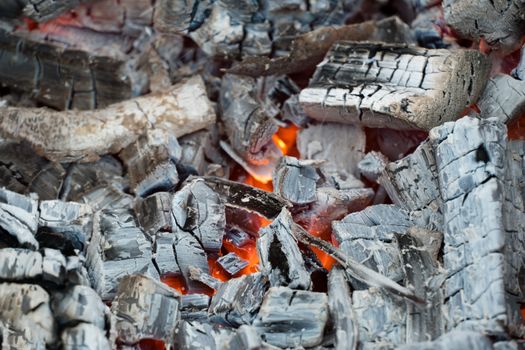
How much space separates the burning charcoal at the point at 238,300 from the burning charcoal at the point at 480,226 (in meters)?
0.53

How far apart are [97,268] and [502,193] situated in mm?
1213

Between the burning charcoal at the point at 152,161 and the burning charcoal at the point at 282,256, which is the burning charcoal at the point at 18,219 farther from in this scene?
the burning charcoal at the point at 282,256

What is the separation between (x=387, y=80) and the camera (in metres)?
2.24

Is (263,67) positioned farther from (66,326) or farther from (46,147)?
(66,326)

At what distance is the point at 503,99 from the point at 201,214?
1085 millimetres

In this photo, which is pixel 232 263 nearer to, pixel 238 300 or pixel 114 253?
pixel 238 300

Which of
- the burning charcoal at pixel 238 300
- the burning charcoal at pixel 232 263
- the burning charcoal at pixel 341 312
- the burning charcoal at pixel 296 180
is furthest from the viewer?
the burning charcoal at pixel 296 180

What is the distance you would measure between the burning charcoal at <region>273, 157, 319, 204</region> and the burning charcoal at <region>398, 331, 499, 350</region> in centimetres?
70

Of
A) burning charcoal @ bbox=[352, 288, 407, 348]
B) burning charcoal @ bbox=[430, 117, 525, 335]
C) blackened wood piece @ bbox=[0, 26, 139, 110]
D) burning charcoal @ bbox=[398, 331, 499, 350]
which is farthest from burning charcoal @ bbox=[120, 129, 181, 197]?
burning charcoal @ bbox=[398, 331, 499, 350]

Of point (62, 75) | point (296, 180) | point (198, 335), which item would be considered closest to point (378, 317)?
point (198, 335)

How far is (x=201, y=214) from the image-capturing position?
212 cm

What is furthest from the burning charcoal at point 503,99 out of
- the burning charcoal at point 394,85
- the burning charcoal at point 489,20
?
the burning charcoal at point 489,20

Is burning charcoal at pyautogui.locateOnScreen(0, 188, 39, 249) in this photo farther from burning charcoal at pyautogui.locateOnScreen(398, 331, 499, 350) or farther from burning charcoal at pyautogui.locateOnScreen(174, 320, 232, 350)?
burning charcoal at pyautogui.locateOnScreen(398, 331, 499, 350)

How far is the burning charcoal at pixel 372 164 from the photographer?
2.25 metres
